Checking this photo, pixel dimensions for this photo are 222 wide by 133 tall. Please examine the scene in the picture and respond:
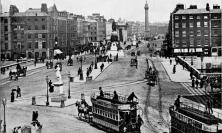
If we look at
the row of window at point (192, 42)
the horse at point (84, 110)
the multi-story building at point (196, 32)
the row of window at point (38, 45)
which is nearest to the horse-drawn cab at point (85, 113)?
the horse at point (84, 110)

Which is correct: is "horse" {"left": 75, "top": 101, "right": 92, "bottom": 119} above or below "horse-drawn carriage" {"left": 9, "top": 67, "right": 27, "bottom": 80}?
below

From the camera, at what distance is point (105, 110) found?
79.9ft

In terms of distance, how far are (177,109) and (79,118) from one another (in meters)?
9.15

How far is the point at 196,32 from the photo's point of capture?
9319 cm

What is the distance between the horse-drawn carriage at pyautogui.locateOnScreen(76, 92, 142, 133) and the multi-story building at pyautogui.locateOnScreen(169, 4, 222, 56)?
228 ft

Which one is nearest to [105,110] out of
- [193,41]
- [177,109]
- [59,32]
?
[177,109]

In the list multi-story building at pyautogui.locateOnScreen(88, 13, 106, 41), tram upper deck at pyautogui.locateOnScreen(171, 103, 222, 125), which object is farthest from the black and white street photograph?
multi-story building at pyautogui.locateOnScreen(88, 13, 106, 41)

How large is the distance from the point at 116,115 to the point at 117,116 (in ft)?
0.39

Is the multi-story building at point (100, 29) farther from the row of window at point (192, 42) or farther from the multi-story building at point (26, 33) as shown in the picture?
the row of window at point (192, 42)

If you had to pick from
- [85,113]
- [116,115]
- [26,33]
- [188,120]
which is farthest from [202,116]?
[26,33]

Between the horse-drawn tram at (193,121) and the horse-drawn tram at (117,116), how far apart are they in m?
2.27

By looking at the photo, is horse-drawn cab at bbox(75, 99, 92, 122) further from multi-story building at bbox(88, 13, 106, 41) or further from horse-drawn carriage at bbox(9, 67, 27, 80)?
multi-story building at bbox(88, 13, 106, 41)

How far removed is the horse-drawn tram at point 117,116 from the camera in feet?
72.3

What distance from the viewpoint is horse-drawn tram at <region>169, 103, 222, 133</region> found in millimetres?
16734
